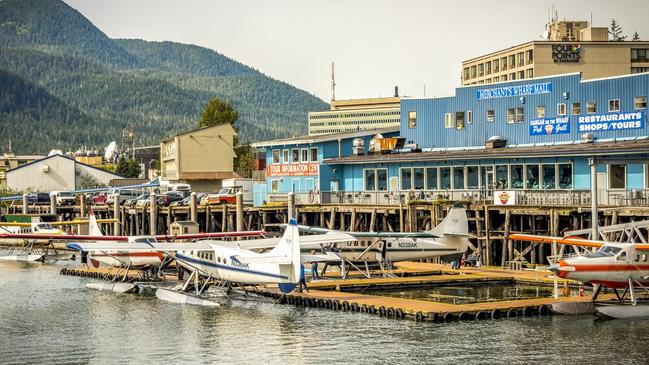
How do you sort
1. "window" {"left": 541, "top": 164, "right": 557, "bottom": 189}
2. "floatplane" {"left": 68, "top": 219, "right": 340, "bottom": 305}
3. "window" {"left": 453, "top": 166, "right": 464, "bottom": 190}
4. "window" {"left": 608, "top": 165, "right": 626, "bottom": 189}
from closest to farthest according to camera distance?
"floatplane" {"left": 68, "top": 219, "right": 340, "bottom": 305} < "window" {"left": 608, "top": 165, "right": 626, "bottom": 189} < "window" {"left": 541, "top": 164, "right": 557, "bottom": 189} < "window" {"left": 453, "top": 166, "right": 464, "bottom": 190}

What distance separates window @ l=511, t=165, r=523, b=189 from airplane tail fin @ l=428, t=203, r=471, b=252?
738 centimetres

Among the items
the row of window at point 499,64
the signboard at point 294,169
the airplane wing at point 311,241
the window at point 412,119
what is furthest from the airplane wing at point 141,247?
the row of window at point 499,64

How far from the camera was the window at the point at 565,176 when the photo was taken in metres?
56.7

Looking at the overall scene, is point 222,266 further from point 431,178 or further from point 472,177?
point 431,178

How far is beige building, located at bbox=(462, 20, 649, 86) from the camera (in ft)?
412

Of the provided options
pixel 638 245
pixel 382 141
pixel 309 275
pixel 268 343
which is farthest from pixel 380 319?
pixel 382 141

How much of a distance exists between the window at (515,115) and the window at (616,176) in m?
9.42

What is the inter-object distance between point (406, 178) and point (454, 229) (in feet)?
46.4

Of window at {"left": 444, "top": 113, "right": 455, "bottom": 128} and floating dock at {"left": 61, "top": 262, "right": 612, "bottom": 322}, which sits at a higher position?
window at {"left": 444, "top": 113, "right": 455, "bottom": 128}

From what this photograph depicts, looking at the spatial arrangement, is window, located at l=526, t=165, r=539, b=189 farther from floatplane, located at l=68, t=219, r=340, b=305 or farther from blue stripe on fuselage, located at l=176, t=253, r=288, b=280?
blue stripe on fuselage, located at l=176, t=253, r=288, b=280

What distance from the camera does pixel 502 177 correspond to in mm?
60438

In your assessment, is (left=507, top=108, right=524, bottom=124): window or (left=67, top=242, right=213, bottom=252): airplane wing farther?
(left=507, top=108, right=524, bottom=124): window

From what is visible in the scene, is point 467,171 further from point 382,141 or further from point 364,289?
point 364,289

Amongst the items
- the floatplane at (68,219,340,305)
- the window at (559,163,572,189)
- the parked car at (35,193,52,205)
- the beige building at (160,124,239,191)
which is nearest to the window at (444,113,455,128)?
the window at (559,163,572,189)
